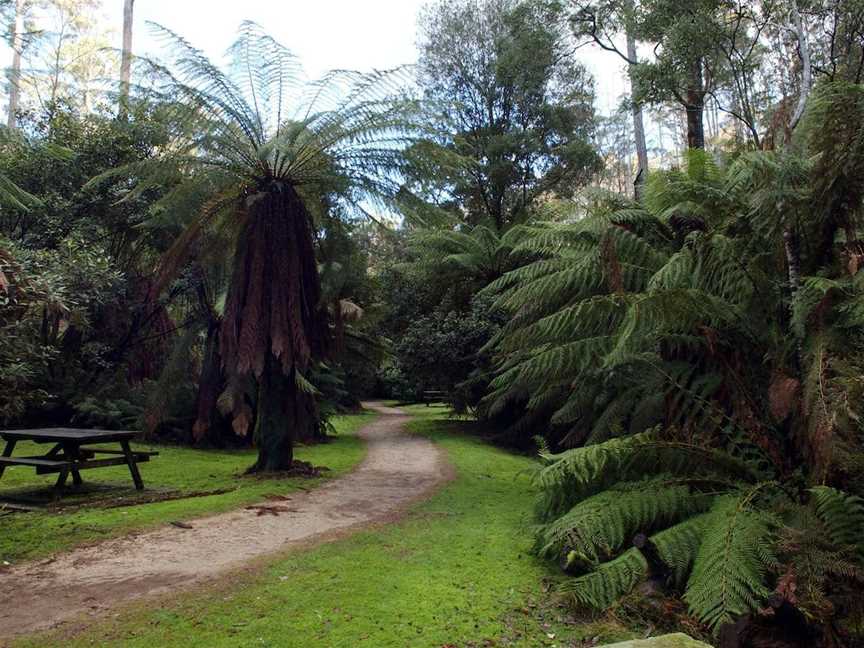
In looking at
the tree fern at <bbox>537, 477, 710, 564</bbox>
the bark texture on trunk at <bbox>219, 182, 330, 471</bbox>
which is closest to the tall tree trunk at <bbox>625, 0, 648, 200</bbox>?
the tree fern at <bbox>537, 477, 710, 564</bbox>

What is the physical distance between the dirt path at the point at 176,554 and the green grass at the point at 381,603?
12.1 inches

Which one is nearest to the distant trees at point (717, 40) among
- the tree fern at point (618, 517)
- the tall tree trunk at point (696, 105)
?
the tall tree trunk at point (696, 105)

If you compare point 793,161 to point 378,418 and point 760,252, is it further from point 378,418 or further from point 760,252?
point 378,418

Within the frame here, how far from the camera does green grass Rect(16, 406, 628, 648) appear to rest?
319 cm

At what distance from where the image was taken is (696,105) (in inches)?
430

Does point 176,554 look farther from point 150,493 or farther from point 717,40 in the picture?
point 717,40

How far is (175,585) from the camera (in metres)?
3.95

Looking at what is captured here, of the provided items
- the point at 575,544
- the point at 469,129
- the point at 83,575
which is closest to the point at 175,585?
the point at 83,575

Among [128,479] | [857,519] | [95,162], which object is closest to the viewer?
[857,519]

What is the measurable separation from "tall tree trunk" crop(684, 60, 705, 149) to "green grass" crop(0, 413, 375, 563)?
8279 mm

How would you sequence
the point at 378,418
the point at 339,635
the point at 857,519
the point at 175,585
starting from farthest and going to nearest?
the point at 378,418 → the point at 175,585 → the point at 857,519 → the point at 339,635

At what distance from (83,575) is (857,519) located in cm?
481

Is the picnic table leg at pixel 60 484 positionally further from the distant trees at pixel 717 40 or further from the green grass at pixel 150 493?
the distant trees at pixel 717 40

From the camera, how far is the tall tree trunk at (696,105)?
33.9 ft
